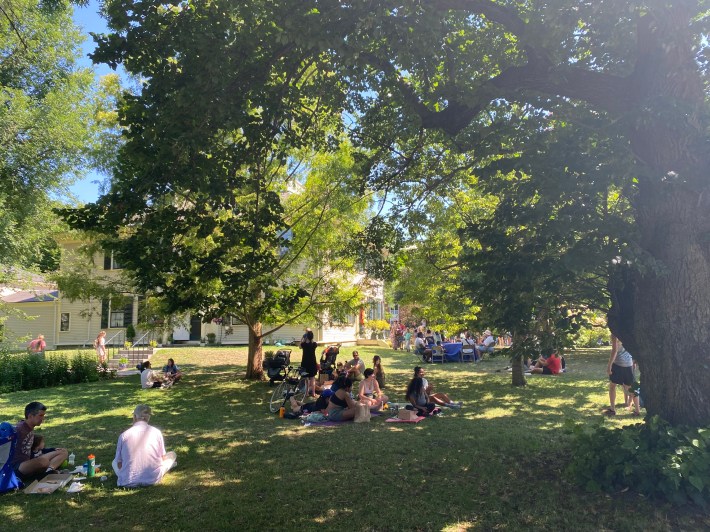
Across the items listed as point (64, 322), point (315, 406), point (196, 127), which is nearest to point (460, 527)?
point (196, 127)

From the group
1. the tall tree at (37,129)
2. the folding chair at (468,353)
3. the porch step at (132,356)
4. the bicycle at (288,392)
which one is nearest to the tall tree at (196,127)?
the bicycle at (288,392)

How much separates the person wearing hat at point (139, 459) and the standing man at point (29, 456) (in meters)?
0.90

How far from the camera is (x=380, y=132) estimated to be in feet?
28.3

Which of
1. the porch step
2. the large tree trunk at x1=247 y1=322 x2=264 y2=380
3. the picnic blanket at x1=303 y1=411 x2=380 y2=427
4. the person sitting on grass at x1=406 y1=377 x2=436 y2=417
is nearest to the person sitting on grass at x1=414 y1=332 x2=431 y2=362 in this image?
the large tree trunk at x1=247 y1=322 x2=264 y2=380

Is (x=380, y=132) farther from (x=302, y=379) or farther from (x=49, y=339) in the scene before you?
(x=49, y=339)

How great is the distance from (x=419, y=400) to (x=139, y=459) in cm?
559

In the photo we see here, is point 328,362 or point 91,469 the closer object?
point 91,469

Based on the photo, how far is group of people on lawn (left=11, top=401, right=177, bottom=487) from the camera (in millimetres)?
5746

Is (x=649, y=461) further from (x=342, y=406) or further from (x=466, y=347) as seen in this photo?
(x=466, y=347)

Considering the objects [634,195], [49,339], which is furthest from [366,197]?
[49,339]

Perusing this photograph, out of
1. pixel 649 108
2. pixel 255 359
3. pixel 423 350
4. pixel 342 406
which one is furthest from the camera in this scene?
pixel 423 350

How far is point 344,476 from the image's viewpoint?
5914mm

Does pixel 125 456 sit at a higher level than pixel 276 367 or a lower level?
lower

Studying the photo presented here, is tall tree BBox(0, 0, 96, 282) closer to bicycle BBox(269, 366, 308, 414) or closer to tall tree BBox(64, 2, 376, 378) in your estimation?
bicycle BBox(269, 366, 308, 414)
